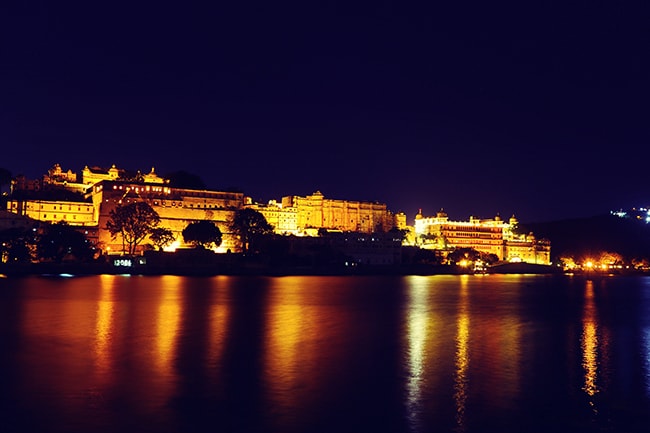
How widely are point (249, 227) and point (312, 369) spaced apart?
59.1 metres

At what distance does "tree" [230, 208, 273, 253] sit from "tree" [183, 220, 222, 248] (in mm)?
3733

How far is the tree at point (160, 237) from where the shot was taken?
228 feet

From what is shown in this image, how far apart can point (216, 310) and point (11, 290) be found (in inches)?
620

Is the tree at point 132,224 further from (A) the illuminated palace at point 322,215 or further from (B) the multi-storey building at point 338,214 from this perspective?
(B) the multi-storey building at point 338,214

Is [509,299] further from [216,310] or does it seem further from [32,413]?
[32,413]

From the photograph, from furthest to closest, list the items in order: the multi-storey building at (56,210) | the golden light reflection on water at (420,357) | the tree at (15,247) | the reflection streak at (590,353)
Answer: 1. the multi-storey building at (56,210)
2. the tree at (15,247)
3. the reflection streak at (590,353)
4. the golden light reflection on water at (420,357)

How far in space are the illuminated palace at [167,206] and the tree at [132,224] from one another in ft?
9.29

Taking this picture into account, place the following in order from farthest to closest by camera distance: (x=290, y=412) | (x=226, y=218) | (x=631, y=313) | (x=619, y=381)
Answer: (x=226, y=218) < (x=631, y=313) < (x=619, y=381) < (x=290, y=412)

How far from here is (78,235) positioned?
2515 inches

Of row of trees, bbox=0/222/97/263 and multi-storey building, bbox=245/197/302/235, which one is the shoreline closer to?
row of trees, bbox=0/222/97/263

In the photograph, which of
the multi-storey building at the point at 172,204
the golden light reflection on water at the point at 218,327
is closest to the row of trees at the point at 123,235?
the multi-storey building at the point at 172,204

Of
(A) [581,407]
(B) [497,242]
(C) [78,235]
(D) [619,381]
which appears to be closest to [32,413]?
(A) [581,407]

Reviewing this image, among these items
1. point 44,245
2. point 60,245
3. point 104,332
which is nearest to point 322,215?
point 60,245

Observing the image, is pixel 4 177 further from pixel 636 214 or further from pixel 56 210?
pixel 636 214
